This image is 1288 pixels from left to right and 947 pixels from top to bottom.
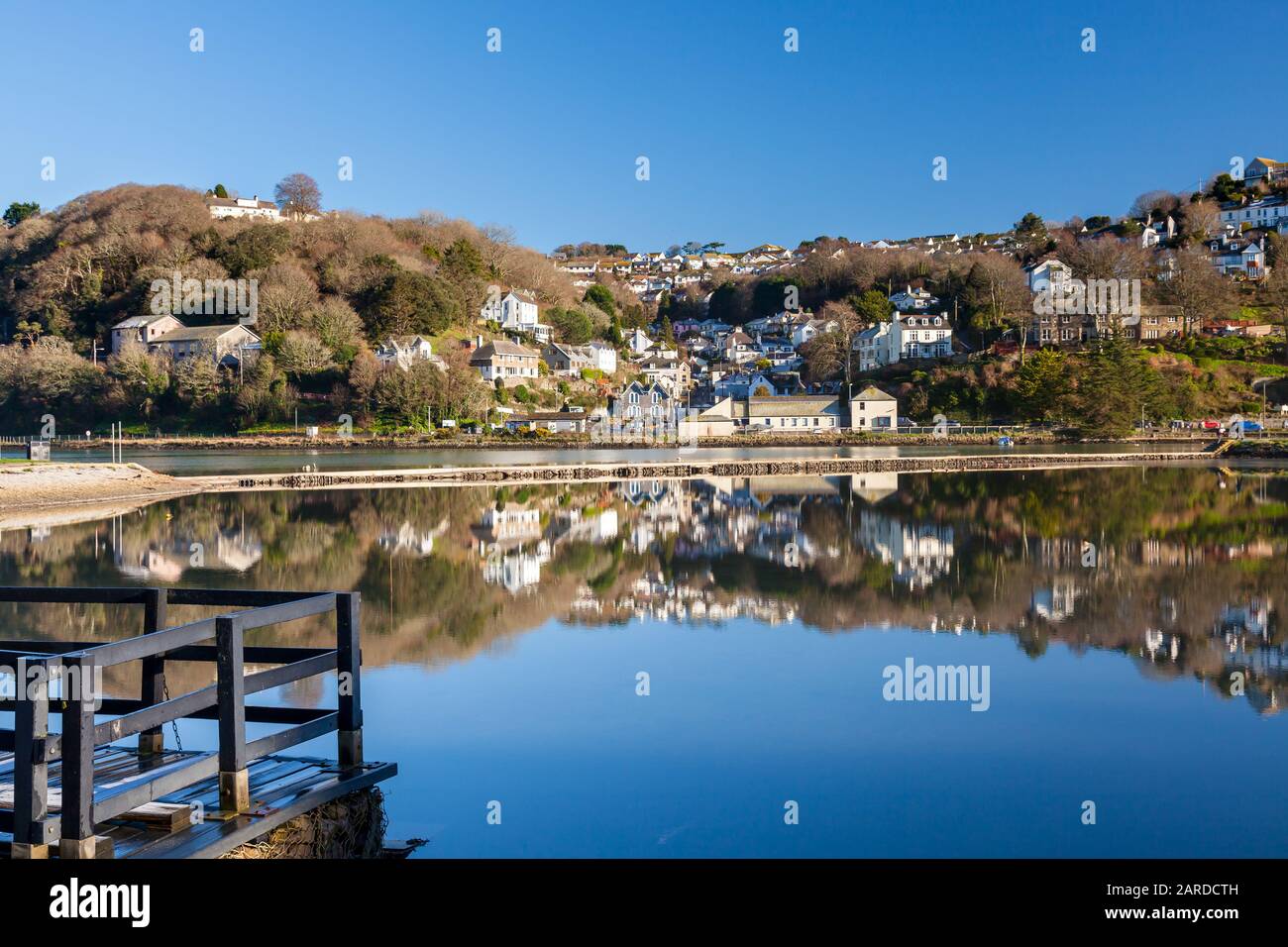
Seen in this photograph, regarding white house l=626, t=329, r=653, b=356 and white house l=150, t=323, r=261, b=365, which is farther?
white house l=626, t=329, r=653, b=356

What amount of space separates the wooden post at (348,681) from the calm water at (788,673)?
0.63 metres

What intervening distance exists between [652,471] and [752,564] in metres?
25.2

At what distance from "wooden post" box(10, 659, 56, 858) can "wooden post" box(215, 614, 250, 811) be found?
0.91m

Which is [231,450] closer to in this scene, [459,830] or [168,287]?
[168,287]

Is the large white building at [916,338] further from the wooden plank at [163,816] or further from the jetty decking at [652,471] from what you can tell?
the wooden plank at [163,816]

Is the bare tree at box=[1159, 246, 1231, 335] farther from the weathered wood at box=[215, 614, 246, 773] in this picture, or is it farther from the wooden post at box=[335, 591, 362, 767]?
A: the weathered wood at box=[215, 614, 246, 773]

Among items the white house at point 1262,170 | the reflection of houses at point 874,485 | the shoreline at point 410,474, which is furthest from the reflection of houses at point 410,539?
the white house at point 1262,170

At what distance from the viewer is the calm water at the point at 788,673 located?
266 inches

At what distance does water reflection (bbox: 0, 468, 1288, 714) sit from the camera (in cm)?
1238

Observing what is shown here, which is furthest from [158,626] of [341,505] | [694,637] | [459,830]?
[341,505]

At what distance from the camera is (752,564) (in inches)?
719

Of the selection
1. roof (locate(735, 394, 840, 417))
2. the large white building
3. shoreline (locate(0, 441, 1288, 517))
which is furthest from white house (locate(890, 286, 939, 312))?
shoreline (locate(0, 441, 1288, 517))

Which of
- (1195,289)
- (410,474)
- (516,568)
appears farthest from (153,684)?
(1195,289)

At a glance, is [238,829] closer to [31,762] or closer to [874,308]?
[31,762]
